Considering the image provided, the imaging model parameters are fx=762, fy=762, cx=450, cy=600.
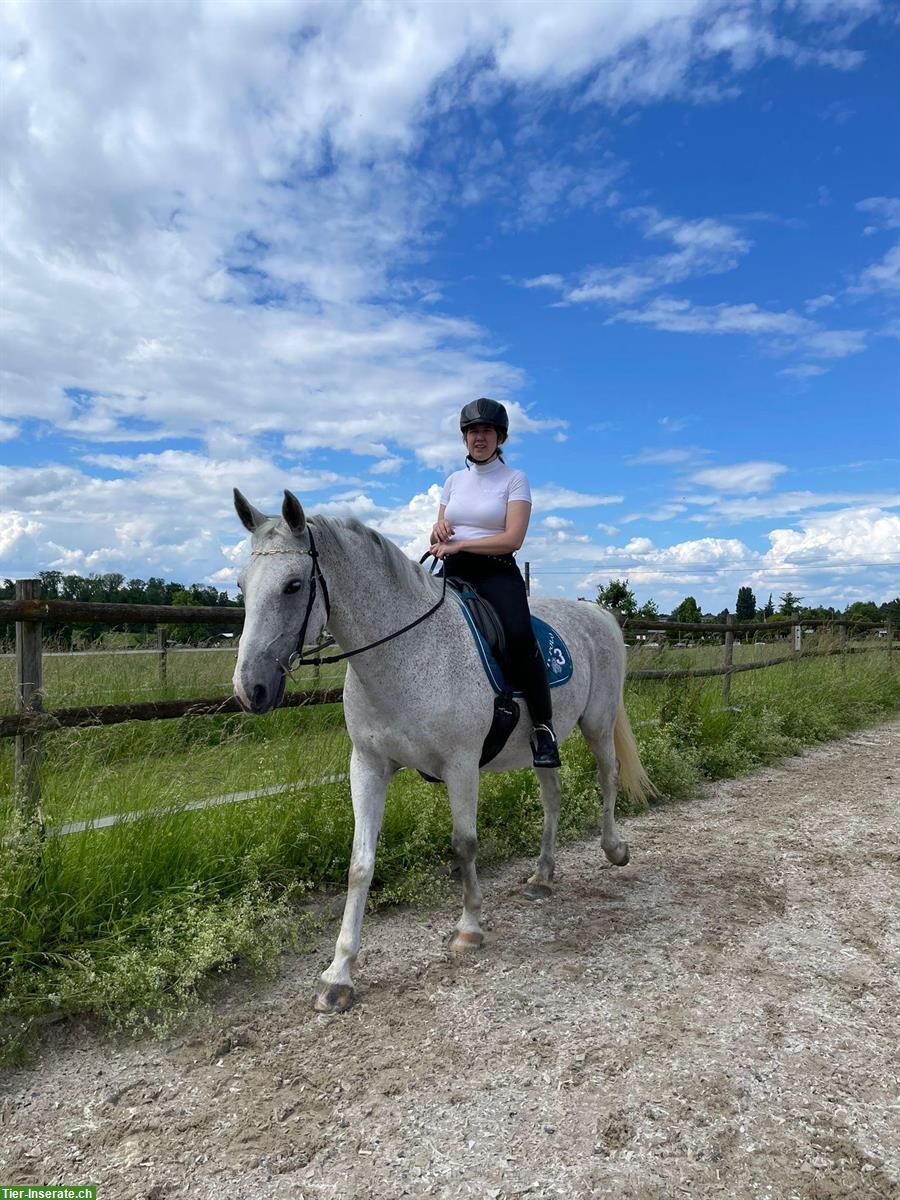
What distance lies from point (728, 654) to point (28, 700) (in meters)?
9.21

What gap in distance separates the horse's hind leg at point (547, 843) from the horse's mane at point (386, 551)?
5.53 ft

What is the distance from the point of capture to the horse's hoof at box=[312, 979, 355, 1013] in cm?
310

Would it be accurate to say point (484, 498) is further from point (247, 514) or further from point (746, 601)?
point (746, 601)

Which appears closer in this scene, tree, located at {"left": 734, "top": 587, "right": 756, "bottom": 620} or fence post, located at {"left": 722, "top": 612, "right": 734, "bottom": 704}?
fence post, located at {"left": 722, "top": 612, "right": 734, "bottom": 704}

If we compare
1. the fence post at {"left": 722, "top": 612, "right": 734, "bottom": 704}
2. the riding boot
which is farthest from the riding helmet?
the fence post at {"left": 722, "top": 612, "right": 734, "bottom": 704}

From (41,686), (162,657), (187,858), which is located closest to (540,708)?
(187,858)

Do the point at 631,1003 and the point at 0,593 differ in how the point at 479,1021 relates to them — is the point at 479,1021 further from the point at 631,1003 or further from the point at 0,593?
the point at 0,593

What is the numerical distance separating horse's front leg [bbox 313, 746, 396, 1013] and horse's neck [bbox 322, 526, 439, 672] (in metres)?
0.50

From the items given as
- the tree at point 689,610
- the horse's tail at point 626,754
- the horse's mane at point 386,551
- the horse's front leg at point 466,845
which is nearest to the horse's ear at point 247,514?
the horse's mane at point 386,551

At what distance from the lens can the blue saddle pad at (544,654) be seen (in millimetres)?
3705

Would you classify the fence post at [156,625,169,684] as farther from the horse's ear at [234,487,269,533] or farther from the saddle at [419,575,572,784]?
the horse's ear at [234,487,269,533]

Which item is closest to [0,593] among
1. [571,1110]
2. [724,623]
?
[571,1110]

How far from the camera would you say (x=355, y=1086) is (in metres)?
2.58

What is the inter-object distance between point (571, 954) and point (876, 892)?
6.79 feet
